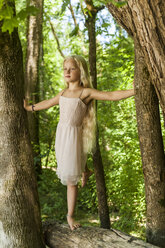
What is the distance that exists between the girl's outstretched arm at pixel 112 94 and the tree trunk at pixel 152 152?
27 cm

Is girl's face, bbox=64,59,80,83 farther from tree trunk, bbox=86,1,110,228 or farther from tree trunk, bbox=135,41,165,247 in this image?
tree trunk, bbox=86,1,110,228

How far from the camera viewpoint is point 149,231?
9.25 ft

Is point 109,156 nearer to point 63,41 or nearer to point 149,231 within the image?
point 149,231

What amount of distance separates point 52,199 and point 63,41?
1195 cm

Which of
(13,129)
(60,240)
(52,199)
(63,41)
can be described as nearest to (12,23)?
(13,129)

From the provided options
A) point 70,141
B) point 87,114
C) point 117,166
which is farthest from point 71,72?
point 117,166

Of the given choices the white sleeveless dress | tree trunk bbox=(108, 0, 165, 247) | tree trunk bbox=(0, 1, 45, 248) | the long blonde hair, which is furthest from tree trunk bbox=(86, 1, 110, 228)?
tree trunk bbox=(108, 0, 165, 247)

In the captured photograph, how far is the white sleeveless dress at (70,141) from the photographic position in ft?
10.4

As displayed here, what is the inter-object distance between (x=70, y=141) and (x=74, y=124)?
20cm

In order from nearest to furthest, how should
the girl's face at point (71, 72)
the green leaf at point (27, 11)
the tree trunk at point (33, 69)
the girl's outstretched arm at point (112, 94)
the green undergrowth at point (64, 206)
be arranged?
the green leaf at point (27, 11) → the girl's outstretched arm at point (112, 94) → the girl's face at point (71, 72) → the green undergrowth at point (64, 206) → the tree trunk at point (33, 69)

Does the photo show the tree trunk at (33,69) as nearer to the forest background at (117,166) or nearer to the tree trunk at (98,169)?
the forest background at (117,166)

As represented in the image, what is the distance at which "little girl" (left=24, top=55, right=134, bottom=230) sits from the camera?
10.5 feet

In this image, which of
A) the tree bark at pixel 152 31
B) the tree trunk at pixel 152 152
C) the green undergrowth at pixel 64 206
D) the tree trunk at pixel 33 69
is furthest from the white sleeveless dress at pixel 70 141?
the tree trunk at pixel 33 69

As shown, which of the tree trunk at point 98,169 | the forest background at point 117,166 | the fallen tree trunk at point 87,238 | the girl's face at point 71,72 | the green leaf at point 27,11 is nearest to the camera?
the green leaf at point 27,11
